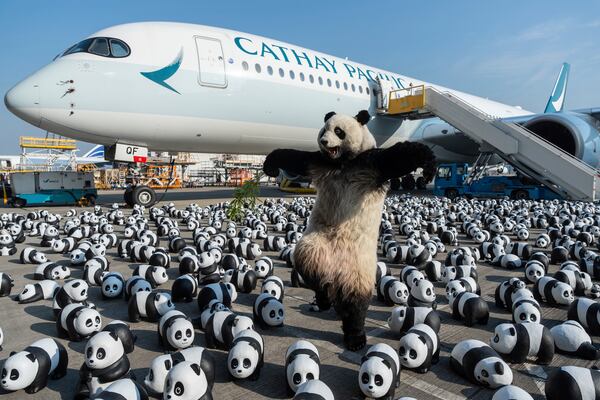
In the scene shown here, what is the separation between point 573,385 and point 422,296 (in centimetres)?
236

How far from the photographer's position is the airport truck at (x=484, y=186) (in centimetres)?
1941

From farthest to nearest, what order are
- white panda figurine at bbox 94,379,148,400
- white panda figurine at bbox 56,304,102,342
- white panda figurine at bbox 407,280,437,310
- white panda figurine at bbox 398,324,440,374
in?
white panda figurine at bbox 407,280,437,310
white panda figurine at bbox 56,304,102,342
white panda figurine at bbox 398,324,440,374
white panda figurine at bbox 94,379,148,400

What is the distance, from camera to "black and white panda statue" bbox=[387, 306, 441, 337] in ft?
13.2

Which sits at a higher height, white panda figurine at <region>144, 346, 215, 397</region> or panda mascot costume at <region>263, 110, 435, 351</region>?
panda mascot costume at <region>263, 110, 435, 351</region>

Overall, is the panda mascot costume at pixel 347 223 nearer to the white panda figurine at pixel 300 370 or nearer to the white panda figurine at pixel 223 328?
the white panda figurine at pixel 300 370

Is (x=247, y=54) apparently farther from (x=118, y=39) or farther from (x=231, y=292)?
(x=231, y=292)

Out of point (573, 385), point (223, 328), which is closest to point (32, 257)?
point (223, 328)

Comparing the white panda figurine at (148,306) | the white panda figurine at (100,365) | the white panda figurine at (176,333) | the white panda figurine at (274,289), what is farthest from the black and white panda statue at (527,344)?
the white panda figurine at (148,306)

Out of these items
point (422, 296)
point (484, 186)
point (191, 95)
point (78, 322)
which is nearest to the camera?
point (78, 322)

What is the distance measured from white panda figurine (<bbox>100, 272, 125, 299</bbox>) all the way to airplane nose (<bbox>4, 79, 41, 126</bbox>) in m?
8.94

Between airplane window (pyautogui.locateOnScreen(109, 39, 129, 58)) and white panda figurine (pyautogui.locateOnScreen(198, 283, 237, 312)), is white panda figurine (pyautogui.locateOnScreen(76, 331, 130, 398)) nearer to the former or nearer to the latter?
white panda figurine (pyautogui.locateOnScreen(198, 283, 237, 312))

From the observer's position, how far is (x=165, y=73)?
12.9 m

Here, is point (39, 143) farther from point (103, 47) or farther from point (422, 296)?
point (422, 296)

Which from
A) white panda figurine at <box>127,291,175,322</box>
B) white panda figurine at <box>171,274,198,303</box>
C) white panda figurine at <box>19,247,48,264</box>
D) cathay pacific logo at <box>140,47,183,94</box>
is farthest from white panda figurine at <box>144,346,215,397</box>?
cathay pacific logo at <box>140,47,183,94</box>
